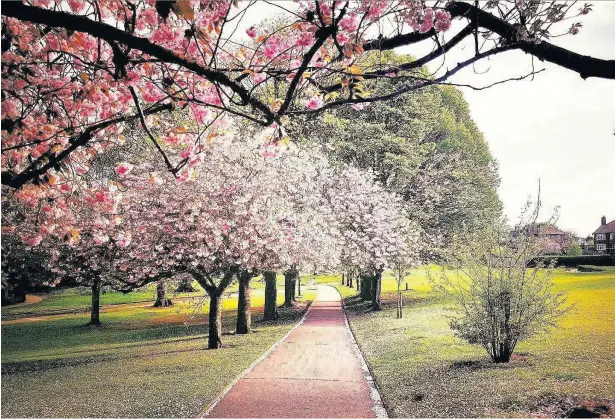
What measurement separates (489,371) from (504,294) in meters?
1.85

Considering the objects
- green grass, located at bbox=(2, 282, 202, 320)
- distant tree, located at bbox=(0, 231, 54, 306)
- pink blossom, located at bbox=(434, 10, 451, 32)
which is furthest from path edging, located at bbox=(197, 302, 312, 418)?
green grass, located at bbox=(2, 282, 202, 320)

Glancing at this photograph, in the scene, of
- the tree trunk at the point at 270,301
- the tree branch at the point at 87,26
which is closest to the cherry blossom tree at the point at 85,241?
the tree branch at the point at 87,26

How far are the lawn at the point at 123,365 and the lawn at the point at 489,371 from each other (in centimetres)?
409

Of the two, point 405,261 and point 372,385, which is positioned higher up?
point 405,261

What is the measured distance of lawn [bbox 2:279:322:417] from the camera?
11.5 m

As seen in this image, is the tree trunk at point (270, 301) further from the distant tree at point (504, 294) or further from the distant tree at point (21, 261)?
the distant tree at point (504, 294)

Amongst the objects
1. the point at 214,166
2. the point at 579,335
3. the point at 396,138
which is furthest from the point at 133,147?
the point at 579,335

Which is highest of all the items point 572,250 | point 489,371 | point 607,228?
point 607,228

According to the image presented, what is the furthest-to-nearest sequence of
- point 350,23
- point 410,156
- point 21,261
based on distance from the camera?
point 410,156 → point 21,261 → point 350,23

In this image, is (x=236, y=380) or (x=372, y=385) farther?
(x=236, y=380)

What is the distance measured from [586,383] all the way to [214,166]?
12.7 meters

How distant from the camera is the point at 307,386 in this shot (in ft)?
38.9

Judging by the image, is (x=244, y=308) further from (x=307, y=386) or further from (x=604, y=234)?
(x=604, y=234)

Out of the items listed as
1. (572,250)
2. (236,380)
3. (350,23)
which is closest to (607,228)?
(572,250)
